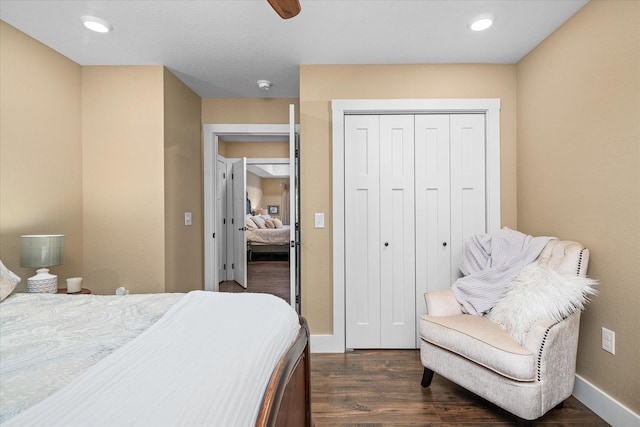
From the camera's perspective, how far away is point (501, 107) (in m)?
2.76

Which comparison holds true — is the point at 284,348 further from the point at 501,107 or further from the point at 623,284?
the point at 501,107

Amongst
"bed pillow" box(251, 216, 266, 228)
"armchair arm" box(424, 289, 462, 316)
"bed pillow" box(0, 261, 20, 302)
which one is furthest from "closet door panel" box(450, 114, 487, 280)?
"bed pillow" box(251, 216, 266, 228)

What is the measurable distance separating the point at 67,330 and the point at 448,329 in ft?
6.36

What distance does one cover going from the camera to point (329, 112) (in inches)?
110

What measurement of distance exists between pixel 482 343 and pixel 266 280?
4204 mm

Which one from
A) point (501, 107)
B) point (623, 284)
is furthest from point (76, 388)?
point (501, 107)

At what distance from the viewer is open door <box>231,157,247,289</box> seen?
4.91 meters

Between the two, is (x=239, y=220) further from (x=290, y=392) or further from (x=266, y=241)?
(x=290, y=392)

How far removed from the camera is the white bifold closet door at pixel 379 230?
9.17ft

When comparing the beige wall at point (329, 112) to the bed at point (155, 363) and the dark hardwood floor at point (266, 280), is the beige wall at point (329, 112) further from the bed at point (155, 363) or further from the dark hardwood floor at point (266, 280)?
the dark hardwood floor at point (266, 280)

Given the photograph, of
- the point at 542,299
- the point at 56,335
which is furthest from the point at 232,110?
the point at 542,299

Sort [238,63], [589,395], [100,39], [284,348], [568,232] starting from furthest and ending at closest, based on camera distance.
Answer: [238,63]
[100,39]
[568,232]
[589,395]
[284,348]

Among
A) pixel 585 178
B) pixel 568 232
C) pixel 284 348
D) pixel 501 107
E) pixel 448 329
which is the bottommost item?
pixel 448 329

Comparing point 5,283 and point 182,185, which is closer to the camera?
point 5,283
